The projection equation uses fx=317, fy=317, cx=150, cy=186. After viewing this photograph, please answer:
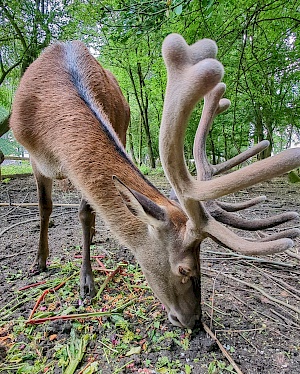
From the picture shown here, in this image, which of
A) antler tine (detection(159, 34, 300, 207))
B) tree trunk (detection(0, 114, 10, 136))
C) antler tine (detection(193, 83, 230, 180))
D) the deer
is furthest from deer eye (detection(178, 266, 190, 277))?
tree trunk (detection(0, 114, 10, 136))

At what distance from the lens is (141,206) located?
171 centimetres

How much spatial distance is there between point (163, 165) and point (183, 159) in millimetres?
117

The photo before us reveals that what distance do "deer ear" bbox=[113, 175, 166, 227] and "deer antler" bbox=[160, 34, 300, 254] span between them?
7.1 inches

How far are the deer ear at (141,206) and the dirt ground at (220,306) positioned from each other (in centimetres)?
77

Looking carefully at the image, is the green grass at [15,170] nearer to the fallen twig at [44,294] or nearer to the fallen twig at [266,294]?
the fallen twig at [44,294]

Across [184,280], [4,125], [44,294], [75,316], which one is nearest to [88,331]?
[75,316]

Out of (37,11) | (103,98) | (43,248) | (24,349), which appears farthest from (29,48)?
(24,349)

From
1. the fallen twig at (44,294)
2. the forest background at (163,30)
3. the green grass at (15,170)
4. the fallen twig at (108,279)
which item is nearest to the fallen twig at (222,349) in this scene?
the fallen twig at (108,279)

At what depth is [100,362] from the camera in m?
1.81

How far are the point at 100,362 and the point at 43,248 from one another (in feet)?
4.59

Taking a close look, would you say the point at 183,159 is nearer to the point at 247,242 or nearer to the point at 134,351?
the point at 247,242

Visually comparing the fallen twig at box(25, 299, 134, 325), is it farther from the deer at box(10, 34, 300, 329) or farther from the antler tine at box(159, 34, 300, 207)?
the antler tine at box(159, 34, 300, 207)

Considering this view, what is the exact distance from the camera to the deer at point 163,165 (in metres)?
1.34

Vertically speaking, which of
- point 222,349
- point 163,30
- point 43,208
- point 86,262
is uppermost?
point 163,30
